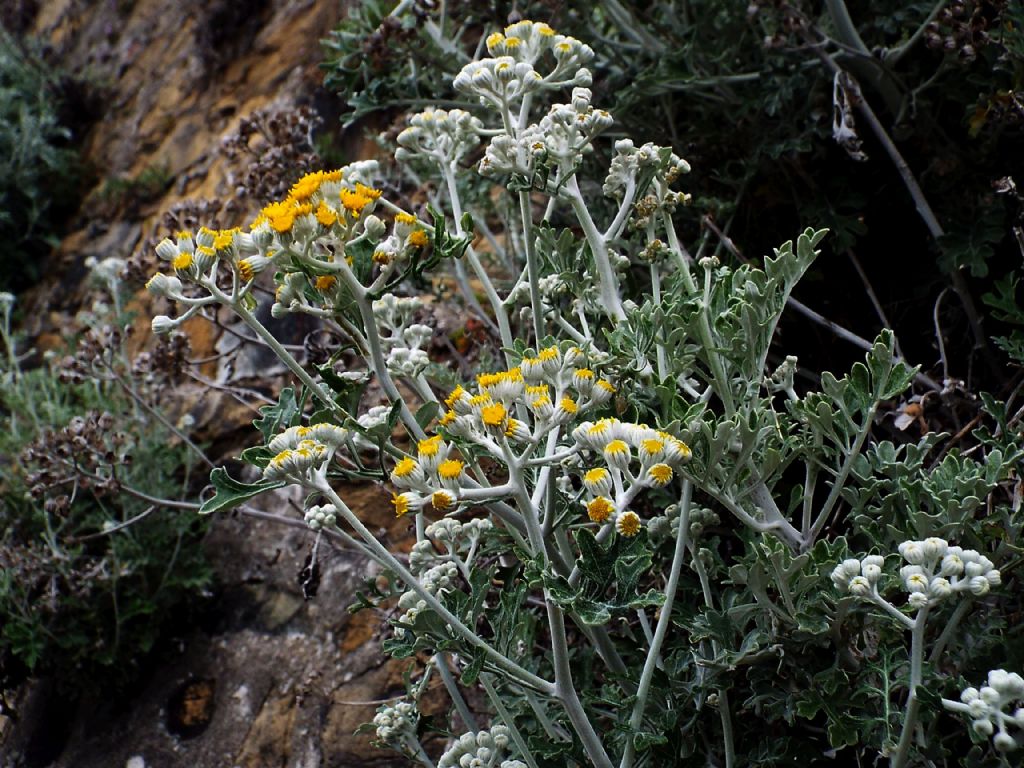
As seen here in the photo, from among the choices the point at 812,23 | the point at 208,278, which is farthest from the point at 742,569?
the point at 812,23

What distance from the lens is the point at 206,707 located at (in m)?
2.80

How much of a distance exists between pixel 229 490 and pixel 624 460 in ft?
1.91

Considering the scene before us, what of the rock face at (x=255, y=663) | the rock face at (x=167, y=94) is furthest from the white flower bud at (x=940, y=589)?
the rock face at (x=167, y=94)

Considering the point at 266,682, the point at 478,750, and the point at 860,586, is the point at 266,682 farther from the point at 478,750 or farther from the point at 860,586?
the point at 860,586

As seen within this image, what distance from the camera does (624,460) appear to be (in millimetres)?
1277

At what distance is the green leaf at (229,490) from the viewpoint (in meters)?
1.32

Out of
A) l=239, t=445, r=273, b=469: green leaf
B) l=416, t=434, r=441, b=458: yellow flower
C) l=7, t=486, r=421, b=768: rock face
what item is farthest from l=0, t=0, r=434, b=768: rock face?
l=416, t=434, r=441, b=458: yellow flower

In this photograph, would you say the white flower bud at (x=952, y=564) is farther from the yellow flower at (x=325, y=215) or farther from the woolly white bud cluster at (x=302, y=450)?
the yellow flower at (x=325, y=215)

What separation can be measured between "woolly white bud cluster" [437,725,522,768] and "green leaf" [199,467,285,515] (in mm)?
623

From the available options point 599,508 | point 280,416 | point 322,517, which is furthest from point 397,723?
point 599,508

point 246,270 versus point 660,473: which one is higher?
point 246,270

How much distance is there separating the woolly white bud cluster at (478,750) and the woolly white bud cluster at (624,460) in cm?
55

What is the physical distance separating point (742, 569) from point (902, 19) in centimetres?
183

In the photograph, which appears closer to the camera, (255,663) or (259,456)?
(259,456)
